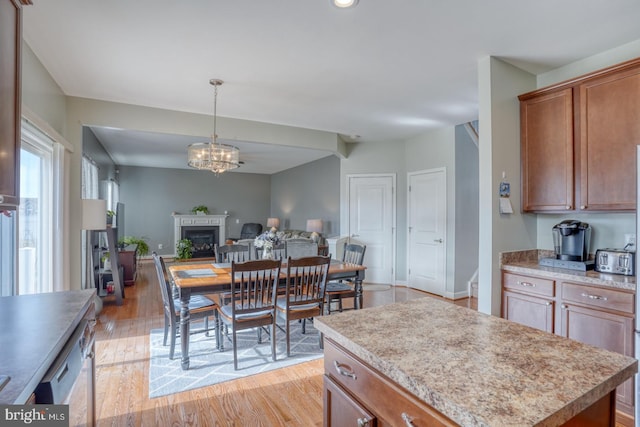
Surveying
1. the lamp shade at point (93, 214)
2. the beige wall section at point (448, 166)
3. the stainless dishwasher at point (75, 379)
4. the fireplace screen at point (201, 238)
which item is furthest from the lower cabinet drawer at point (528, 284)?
the fireplace screen at point (201, 238)

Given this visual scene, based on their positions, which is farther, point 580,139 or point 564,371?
point 580,139

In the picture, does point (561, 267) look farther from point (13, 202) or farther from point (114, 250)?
point (114, 250)

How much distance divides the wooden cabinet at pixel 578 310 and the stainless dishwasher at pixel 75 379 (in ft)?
9.32

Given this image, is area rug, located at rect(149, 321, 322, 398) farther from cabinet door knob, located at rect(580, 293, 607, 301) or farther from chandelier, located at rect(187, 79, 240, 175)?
cabinet door knob, located at rect(580, 293, 607, 301)

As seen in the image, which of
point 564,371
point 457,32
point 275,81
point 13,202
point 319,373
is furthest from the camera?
point 275,81

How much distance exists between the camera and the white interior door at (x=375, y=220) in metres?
6.00

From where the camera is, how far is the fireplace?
9.27 meters

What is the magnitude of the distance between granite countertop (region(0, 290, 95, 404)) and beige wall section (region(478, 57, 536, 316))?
2777 mm

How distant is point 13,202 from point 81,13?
1.50 m

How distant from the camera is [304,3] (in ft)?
6.71

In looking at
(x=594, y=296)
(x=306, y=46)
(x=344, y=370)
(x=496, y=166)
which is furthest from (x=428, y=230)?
(x=344, y=370)

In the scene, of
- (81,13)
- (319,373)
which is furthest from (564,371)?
(81,13)

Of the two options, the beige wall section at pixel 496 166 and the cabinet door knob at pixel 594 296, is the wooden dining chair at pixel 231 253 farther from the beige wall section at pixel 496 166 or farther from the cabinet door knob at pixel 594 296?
the cabinet door knob at pixel 594 296

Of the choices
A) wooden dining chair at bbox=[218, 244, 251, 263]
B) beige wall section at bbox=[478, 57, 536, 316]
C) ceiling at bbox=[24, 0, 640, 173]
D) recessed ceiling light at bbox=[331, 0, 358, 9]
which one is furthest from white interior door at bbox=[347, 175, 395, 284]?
recessed ceiling light at bbox=[331, 0, 358, 9]
